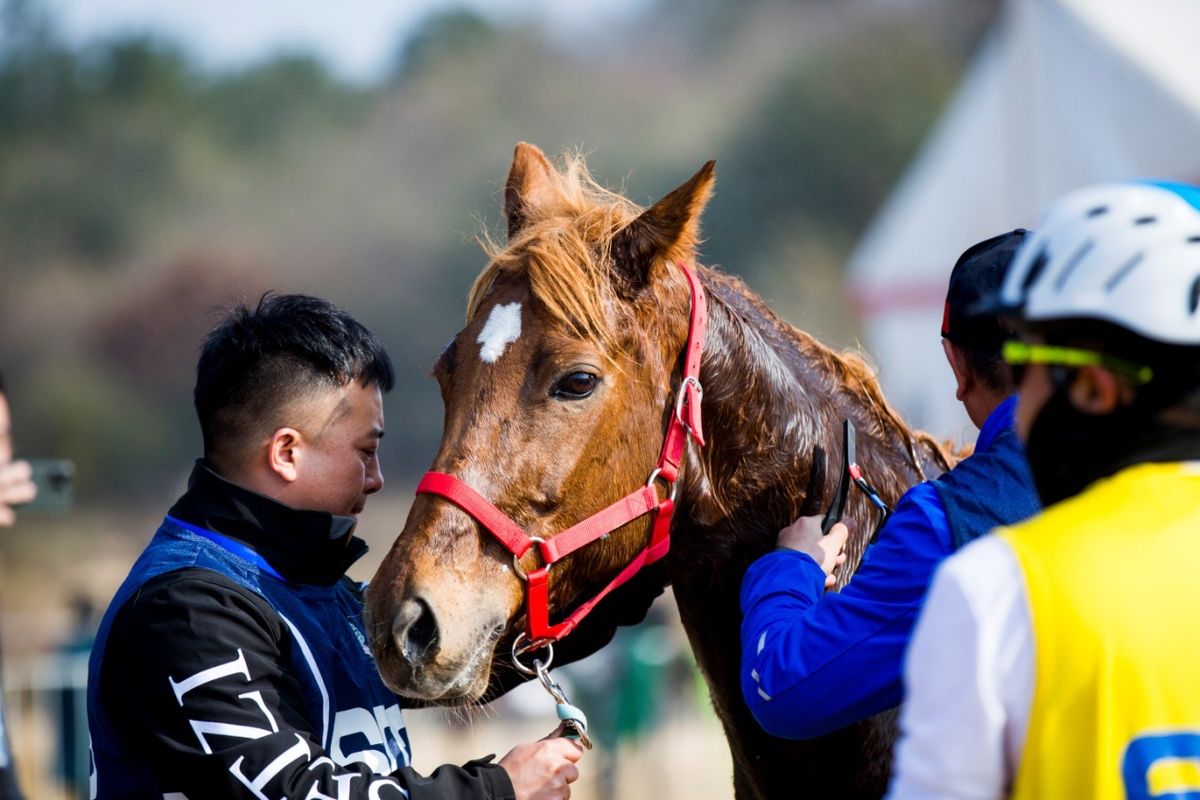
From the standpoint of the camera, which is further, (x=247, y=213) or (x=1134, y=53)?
(x=247, y=213)

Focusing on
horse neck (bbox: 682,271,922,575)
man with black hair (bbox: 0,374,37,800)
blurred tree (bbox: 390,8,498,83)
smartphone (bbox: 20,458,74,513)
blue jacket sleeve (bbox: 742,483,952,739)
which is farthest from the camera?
blurred tree (bbox: 390,8,498,83)

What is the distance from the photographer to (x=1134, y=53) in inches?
343

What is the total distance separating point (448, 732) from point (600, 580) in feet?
27.1

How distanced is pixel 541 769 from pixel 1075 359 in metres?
1.29

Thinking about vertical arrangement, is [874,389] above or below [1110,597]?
below

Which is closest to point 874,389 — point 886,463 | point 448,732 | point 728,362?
point 886,463

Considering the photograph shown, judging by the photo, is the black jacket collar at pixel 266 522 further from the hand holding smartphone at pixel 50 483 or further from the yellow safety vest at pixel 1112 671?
the hand holding smartphone at pixel 50 483

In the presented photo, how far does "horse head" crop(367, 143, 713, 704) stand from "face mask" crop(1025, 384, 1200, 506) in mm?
1064

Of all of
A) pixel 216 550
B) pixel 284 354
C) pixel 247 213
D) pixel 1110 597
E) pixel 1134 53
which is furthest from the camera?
pixel 247 213

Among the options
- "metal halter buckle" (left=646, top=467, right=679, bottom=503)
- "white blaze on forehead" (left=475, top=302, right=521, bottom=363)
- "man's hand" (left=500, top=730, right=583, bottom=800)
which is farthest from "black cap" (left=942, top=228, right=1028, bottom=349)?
"man's hand" (left=500, top=730, right=583, bottom=800)

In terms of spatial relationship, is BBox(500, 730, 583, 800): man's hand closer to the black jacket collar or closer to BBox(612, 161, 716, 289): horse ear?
the black jacket collar

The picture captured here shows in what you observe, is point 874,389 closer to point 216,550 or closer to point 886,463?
point 886,463

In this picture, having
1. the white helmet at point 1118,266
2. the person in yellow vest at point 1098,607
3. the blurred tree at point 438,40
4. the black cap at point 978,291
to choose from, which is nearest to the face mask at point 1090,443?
the person in yellow vest at point 1098,607

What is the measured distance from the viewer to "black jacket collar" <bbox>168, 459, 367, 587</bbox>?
251cm
